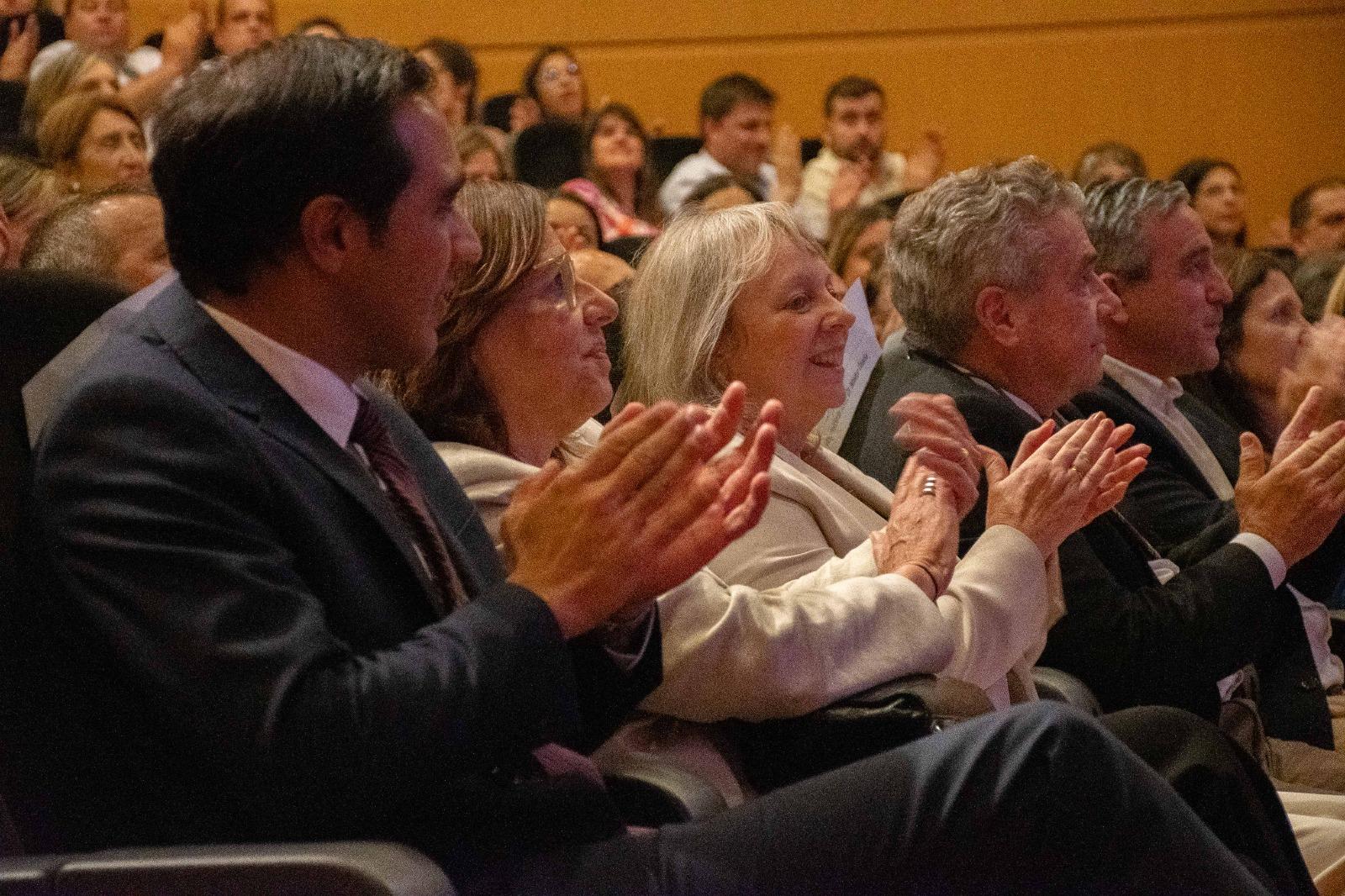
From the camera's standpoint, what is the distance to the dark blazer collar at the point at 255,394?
1312 millimetres

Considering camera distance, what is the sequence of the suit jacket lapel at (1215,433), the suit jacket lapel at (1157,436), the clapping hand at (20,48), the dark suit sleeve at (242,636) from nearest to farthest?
the dark suit sleeve at (242,636) → the suit jacket lapel at (1157,436) → the suit jacket lapel at (1215,433) → the clapping hand at (20,48)

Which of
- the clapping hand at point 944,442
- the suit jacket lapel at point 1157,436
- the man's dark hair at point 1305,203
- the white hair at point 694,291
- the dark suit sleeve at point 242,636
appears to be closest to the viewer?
the dark suit sleeve at point 242,636

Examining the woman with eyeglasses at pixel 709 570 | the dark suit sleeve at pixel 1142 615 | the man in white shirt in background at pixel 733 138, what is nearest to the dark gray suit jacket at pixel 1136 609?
the dark suit sleeve at pixel 1142 615

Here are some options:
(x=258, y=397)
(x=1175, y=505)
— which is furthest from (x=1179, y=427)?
(x=258, y=397)

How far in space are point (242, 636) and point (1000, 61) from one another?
6760 millimetres

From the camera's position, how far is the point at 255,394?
4.34ft

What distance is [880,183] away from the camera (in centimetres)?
662

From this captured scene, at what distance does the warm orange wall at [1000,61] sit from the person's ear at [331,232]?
250 inches

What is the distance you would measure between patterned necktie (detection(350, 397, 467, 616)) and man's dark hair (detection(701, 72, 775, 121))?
4830mm

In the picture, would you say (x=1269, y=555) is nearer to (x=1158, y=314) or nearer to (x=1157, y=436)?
(x=1157, y=436)

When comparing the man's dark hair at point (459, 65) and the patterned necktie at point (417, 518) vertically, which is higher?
the patterned necktie at point (417, 518)

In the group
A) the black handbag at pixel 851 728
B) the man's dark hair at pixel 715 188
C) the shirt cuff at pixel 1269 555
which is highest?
the black handbag at pixel 851 728

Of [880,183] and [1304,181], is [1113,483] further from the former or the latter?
[1304,181]

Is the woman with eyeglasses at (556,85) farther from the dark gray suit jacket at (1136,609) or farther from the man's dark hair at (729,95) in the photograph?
the dark gray suit jacket at (1136,609)
